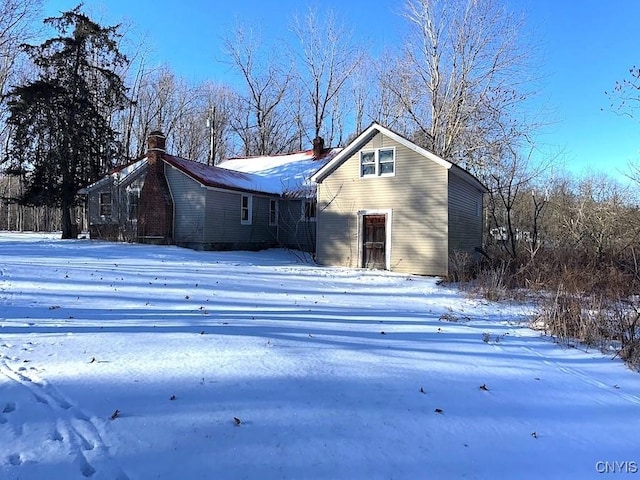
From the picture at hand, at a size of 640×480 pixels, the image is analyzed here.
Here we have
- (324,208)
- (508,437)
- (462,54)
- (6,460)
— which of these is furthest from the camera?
(462,54)

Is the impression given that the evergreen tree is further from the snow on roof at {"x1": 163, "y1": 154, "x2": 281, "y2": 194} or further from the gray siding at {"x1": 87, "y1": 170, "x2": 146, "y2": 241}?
the snow on roof at {"x1": 163, "y1": 154, "x2": 281, "y2": 194}

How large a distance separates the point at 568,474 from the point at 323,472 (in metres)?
1.67

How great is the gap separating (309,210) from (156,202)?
24.6ft

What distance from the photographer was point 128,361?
442 centimetres

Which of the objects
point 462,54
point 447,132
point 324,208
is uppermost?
point 462,54

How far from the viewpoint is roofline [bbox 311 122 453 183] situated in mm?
15406

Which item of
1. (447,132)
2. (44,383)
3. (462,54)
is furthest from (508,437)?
(462,54)

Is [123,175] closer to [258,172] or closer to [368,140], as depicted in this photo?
[258,172]

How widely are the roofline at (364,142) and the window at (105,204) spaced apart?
469 inches

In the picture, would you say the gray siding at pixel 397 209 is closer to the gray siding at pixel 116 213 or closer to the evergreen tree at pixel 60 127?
the gray siding at pixel 116 213

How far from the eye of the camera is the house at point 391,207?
50.8 feet

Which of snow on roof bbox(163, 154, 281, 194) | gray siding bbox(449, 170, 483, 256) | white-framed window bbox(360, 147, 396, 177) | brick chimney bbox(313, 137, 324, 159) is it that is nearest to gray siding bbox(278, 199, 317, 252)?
snow on roof bbox(163, 154, 281, 194)

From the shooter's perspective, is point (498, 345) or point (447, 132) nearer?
point (498, 345)

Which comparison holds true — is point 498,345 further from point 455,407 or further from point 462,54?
→ point 462,54
